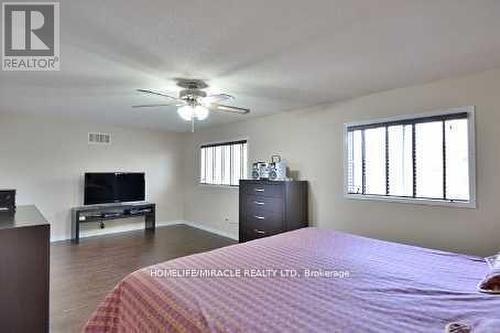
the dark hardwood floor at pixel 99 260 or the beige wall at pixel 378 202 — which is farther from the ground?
the beige wall at pixel 378 202

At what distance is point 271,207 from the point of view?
13.4ft

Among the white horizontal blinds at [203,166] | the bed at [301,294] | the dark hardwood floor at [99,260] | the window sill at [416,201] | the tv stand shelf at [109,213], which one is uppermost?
the white horizontal blinds at [203,166]

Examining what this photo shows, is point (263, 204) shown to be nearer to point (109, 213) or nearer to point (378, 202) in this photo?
point (378, 202)

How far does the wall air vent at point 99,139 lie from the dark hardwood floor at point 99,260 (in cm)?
186

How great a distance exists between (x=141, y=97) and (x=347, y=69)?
8.11ft

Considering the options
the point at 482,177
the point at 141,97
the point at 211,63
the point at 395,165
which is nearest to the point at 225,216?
the point at 141,97

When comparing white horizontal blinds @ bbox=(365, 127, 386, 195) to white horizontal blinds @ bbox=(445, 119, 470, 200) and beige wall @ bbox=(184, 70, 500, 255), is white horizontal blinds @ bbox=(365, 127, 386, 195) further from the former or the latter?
white horizontal blinds @ bbox=(445, 119, 470, 200)

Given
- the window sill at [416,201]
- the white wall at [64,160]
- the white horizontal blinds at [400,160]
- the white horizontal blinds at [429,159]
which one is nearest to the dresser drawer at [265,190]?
the window sill at [416,201]

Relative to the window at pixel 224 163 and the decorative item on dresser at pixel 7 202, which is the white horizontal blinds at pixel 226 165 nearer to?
the window at pixel 224 163

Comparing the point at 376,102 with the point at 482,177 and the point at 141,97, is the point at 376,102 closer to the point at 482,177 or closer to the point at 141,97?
the point at 482,177

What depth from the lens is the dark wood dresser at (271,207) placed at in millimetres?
3926

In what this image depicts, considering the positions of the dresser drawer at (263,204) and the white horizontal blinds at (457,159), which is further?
the dresser drawer at (263,204)

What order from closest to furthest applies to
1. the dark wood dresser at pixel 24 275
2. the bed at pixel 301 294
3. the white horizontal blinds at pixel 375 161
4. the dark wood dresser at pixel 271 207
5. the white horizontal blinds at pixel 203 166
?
the bed at pixel 301 294
the dark wood dresser at pixel 24 275
the white horizontal blinds at pixel 375 161
the dark wood dresser at pixel 271 207
the white horizontal blinds at pixel 203 166

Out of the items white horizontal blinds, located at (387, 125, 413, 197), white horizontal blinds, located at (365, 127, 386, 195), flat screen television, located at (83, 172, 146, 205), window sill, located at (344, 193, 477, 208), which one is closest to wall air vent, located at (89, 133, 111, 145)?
flat screen television, located at (83, 172, 146, 205)
